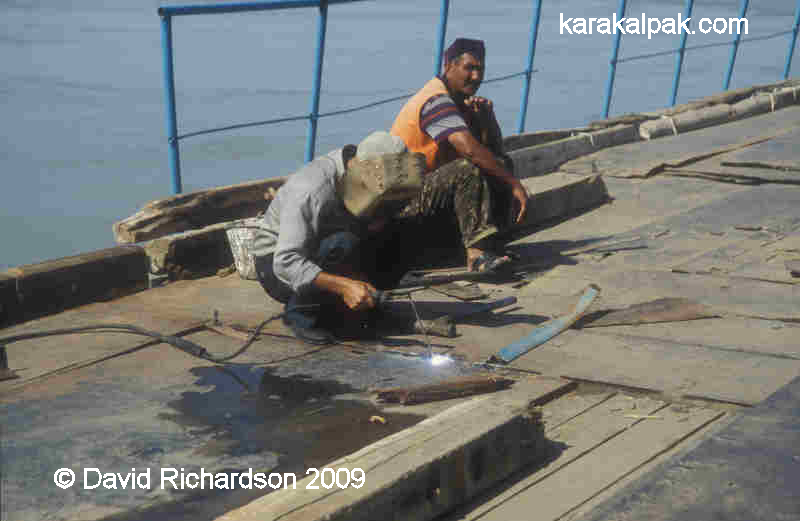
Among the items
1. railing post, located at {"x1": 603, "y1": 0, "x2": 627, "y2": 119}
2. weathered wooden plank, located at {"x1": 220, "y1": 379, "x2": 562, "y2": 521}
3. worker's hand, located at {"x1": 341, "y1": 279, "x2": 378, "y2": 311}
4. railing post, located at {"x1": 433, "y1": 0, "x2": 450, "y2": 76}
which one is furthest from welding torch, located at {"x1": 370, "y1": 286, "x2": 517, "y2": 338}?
railing post, located at {"x1": 603, "y1": 0, "x2": 627, "y2": 119}

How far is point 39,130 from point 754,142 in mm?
26748

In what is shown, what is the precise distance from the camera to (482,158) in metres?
6.08

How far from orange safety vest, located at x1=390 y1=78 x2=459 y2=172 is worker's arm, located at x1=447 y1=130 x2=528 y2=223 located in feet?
0.74

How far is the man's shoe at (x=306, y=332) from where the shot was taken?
492 cm

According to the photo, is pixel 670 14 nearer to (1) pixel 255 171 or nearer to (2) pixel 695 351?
(1) pixel 255 171

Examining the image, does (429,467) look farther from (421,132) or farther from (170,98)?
(170,98)

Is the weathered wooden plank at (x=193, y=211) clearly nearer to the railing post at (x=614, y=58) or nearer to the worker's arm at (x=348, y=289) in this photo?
the worker's arm at (x=348, y=289)

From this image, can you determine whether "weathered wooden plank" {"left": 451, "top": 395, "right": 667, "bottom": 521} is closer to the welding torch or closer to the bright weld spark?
the bright weld spark

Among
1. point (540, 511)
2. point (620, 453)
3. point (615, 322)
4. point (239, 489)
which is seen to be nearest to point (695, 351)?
point (615, 322)

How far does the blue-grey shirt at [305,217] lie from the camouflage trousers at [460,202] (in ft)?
4.20

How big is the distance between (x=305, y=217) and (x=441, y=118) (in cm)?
178

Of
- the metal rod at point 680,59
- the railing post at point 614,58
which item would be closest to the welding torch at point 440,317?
the railing post at point 614,58

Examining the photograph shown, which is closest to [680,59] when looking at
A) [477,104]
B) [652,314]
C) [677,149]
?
[677,149]

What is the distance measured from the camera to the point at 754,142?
34.7 feet
